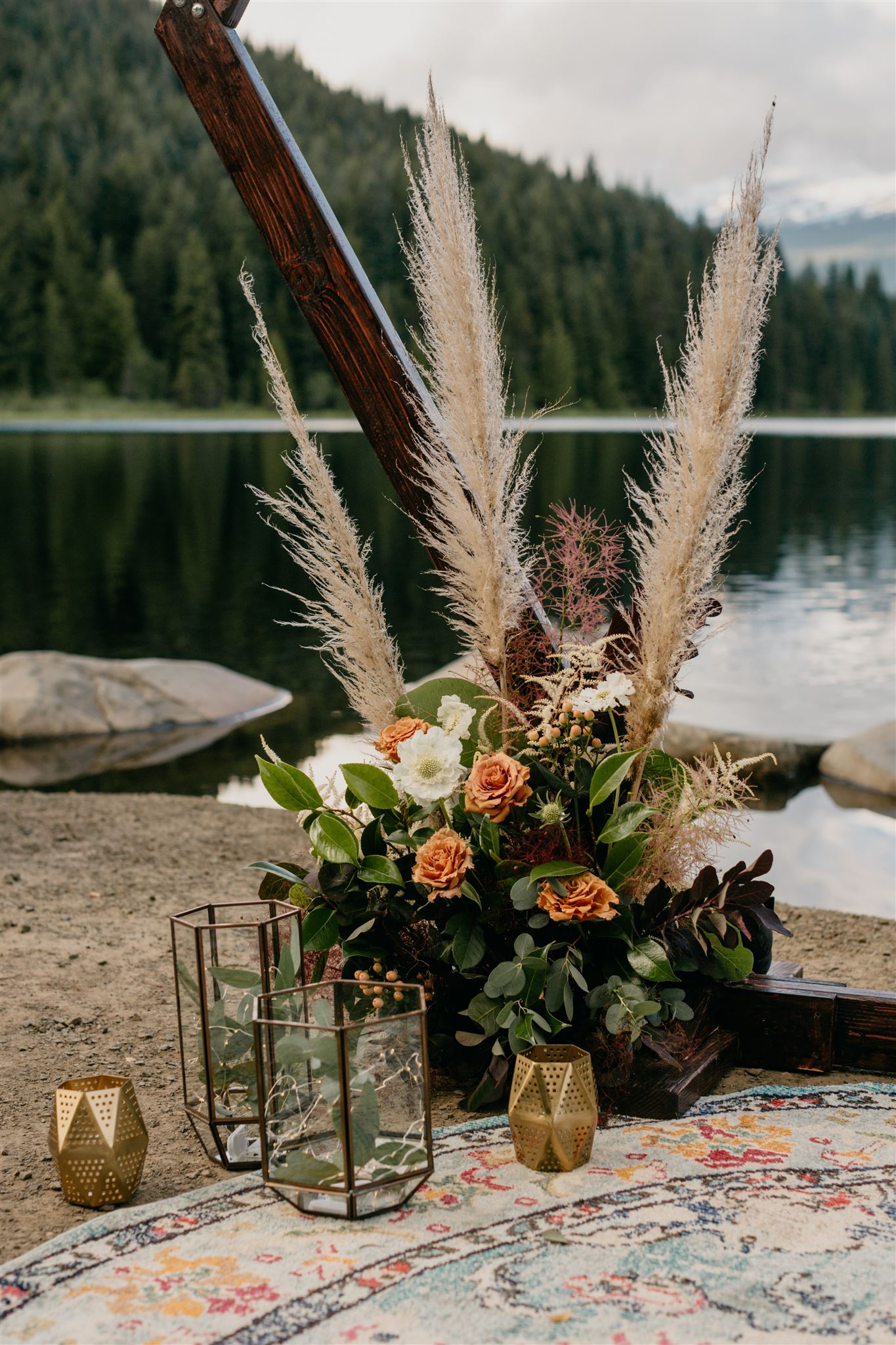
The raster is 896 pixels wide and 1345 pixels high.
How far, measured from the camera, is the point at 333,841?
238 centimetres

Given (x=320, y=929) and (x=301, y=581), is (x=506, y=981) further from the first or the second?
(x=301, y=581)

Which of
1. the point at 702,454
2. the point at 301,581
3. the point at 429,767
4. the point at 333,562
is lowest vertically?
the point at 301,581

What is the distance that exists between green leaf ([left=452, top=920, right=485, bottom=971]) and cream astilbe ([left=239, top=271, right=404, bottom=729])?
0.46 meters

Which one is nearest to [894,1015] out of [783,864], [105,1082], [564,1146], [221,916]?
[564,1146]

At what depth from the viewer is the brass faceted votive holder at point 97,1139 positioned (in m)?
2.04

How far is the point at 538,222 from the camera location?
4050 cm

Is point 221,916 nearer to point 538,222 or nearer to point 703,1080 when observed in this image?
point 703,1080

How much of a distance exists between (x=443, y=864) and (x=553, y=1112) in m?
0.45

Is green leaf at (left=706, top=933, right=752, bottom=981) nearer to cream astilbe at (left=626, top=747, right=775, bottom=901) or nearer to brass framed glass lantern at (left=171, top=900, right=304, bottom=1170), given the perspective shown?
cream astilbe at (left=626, top=747, right=775, bottom=901)

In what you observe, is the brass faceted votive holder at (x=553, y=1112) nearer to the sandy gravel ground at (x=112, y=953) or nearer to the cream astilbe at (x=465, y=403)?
the sandy gravel ground at (x=112, y=953)

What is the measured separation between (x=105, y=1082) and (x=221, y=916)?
356mm

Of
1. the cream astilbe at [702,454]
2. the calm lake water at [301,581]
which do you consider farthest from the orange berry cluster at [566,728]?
the calm lake water at [301,581]

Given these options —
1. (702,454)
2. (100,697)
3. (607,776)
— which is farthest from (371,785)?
(100,697)

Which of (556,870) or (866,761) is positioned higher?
(556,870)
